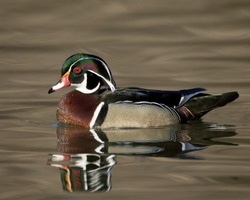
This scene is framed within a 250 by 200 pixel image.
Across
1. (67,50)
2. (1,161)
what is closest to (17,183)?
(1,161)

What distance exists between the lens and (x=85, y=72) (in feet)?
26.1

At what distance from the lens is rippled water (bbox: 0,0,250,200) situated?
5312 millimetres

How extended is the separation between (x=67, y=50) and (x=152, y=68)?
203 centimetres

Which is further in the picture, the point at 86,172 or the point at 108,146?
the point at 108,146

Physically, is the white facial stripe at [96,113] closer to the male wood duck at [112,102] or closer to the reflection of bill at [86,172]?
the male wood duck at [112,102]

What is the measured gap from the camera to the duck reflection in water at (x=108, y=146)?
5.40m

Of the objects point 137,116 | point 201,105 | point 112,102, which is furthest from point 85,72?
point 201,105

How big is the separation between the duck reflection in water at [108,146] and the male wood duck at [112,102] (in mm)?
146

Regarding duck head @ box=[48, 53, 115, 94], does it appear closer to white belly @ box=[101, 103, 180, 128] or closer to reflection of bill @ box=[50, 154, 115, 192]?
white belly @ box=[101, 103, 180, 128]

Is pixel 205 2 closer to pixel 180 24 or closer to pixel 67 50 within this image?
pixel 180 24

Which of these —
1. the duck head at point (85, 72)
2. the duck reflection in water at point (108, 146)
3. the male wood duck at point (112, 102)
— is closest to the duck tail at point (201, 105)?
the male wood duck at point (112, 102)

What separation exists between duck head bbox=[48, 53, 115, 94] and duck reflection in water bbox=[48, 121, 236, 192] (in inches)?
22.7

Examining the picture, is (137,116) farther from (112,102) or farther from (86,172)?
(86,172)

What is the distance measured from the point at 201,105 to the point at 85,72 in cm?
156
